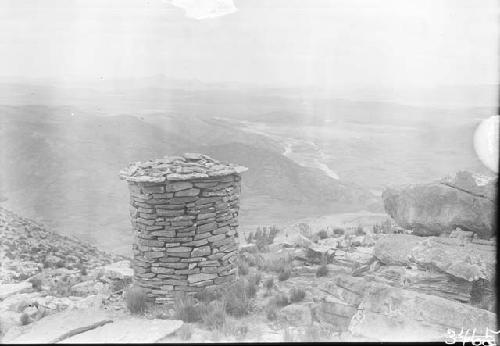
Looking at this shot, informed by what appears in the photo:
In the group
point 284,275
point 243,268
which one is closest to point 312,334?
point 284,275

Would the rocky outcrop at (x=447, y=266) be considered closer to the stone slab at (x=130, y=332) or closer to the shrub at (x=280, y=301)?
the shrub at (x=280, y=301)

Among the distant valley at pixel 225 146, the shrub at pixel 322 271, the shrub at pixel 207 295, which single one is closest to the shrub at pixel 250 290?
the shrub at pixel 207 295

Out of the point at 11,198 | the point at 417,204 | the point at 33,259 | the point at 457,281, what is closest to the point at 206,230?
the point at 457,281

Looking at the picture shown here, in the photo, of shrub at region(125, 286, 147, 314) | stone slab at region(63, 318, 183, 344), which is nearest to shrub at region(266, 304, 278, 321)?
stone slab at region(63, 318, 183, 344)

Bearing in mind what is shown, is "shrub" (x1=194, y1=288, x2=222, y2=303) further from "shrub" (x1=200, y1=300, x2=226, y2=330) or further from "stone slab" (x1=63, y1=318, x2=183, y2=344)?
"stone slab" (x1=63, y1=318, x2=183, y2=344)

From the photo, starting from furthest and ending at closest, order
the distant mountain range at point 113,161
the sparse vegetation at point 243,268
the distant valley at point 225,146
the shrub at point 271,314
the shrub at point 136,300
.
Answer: the distant mountain range at point 113,161 → the distant valley at point 225,146 → the sparse vegetation at point 243,268 → the shrub at point 136,300 → the shrub at point 271,314

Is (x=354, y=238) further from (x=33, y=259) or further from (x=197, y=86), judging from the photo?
(x=197, y=86)
